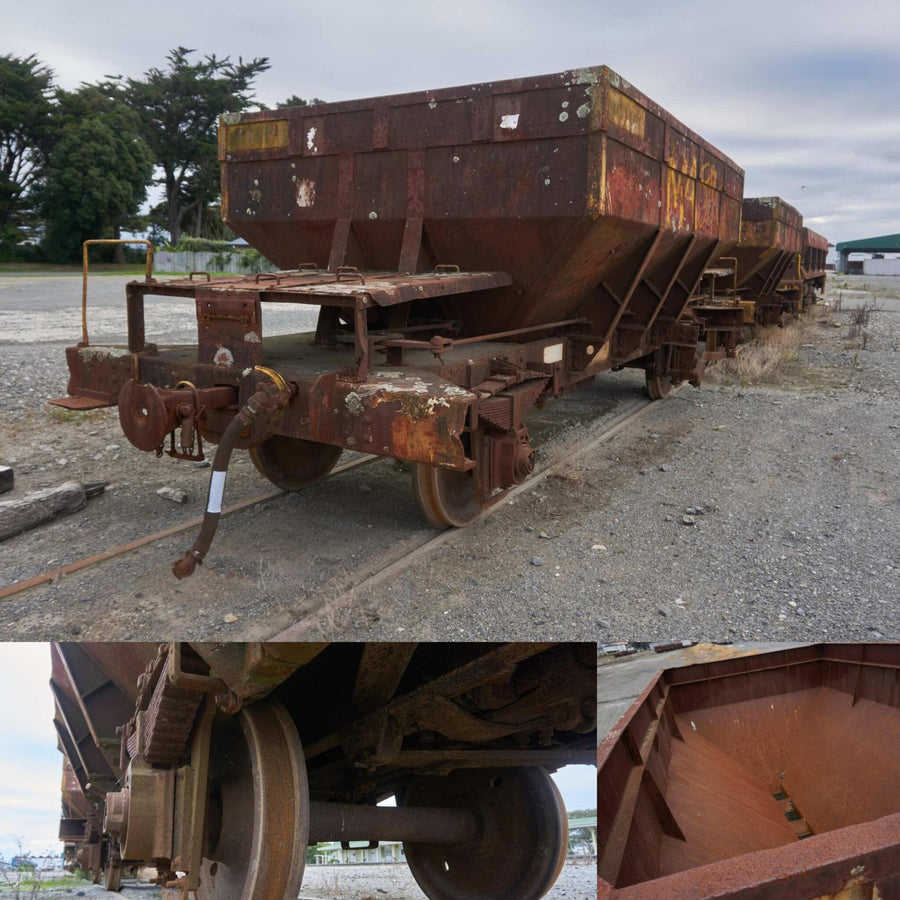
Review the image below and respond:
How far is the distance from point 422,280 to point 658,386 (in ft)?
16.3

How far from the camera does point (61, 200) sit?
114 ft

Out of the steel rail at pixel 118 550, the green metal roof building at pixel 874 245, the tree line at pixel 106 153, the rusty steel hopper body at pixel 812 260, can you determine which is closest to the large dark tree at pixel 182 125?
the tree line at pixel 106 153

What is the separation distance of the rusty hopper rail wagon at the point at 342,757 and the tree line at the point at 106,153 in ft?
119

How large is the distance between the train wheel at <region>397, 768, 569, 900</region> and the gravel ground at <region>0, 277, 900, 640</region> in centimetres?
63

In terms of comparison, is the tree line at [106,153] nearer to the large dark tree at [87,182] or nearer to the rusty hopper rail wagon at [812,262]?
the large dark tree at [87,182]

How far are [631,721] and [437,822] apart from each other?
892mm

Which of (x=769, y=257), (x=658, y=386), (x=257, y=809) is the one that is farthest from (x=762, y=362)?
(x=257, y=809)

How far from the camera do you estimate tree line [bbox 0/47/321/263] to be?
35.1 metres

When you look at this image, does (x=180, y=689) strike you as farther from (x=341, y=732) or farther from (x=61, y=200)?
(x=61, y=200)

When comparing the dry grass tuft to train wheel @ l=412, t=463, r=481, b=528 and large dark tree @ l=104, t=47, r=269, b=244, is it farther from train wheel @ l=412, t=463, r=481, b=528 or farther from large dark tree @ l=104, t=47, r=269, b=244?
large dark tree @ l=104, t=47, r=269, b=244

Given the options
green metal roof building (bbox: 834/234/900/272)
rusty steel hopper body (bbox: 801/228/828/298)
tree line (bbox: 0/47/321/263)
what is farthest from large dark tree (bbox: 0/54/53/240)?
green metal roof building (bbox: 834/234/900/272)

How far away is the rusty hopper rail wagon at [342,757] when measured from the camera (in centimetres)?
238

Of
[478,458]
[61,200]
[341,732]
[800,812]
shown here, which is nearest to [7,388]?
[478,458]

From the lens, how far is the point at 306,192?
5.87 meters
